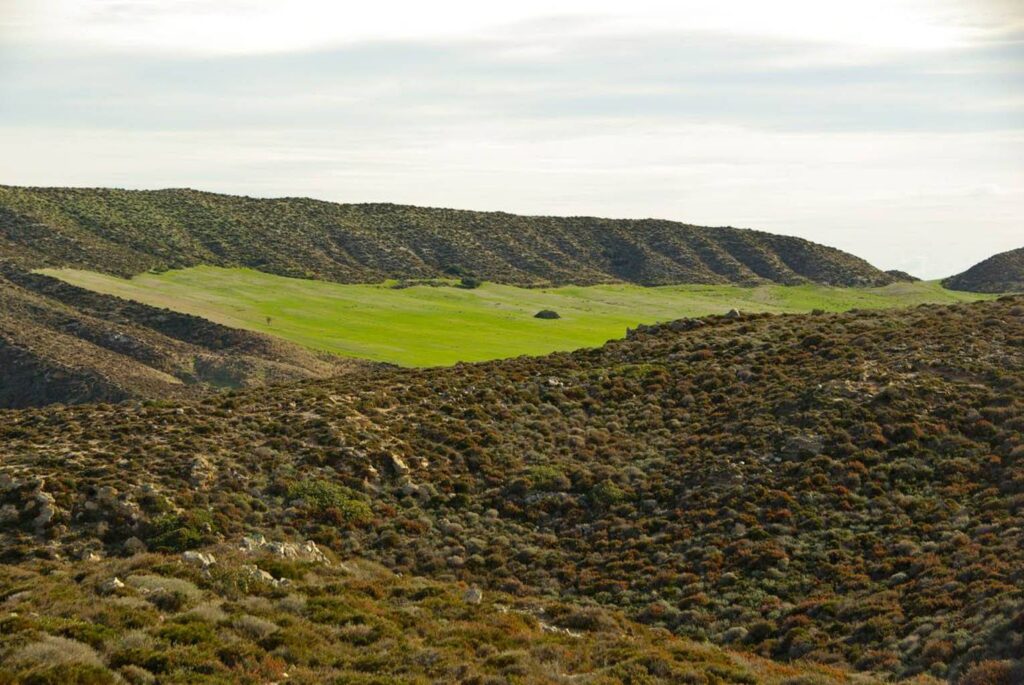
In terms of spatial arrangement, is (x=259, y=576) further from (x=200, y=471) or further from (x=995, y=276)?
(x=995, y=276)

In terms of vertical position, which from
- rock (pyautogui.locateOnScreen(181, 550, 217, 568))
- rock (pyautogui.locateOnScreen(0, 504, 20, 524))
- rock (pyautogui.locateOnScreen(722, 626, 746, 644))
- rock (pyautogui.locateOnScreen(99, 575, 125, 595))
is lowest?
rock (pyautogui.locateOnScreen(722, 626, 746, 644))

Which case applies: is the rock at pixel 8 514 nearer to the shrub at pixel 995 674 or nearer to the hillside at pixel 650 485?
the hillside at pixel 650 485

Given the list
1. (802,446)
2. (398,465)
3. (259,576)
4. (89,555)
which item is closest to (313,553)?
(259,576)

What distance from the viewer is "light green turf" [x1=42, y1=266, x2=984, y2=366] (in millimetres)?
93250

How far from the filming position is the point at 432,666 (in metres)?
20.0

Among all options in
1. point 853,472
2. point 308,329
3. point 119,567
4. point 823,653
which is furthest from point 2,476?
point 308,329

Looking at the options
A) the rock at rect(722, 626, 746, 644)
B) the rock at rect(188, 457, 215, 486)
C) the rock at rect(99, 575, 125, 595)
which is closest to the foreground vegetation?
the rock at rect(99, 575, 125, 595)

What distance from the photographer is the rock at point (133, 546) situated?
93.7 feet

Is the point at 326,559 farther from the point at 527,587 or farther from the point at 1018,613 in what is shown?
the point at 1018,613

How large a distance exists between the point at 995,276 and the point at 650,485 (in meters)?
141

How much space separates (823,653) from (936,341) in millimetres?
25589

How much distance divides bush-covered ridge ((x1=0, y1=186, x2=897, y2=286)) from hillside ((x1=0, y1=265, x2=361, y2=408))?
79.4 ft

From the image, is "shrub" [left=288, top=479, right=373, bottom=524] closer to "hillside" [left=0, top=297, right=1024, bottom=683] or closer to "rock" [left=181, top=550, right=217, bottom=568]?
"hillside" [left=0, top=297, right=1024, bottom=683]

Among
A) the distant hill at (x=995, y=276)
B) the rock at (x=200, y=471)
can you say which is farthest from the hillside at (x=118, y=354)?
the distant hill at (x=995, y=276)
